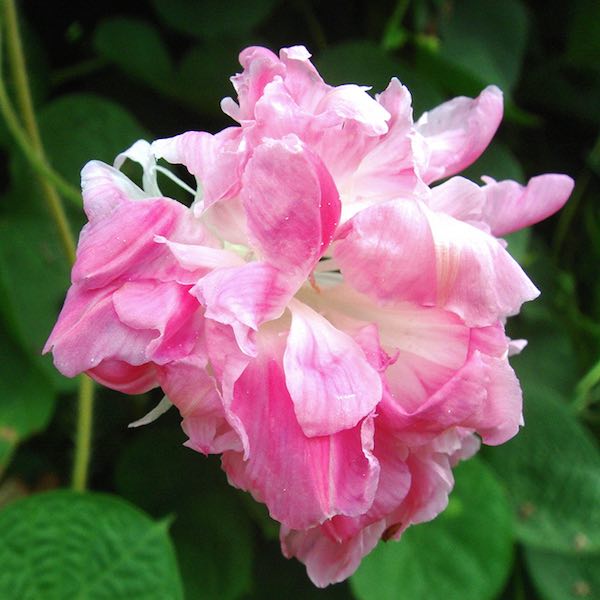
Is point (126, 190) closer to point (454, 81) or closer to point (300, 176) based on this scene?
point (300, 176)

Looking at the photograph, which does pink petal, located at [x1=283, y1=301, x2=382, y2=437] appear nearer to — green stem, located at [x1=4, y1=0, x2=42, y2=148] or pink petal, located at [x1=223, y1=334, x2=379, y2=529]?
pink petal, located at [x1=223, y1=334, x2=379, y2=529]

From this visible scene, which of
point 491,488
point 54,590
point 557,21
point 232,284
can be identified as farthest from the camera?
point 557,21

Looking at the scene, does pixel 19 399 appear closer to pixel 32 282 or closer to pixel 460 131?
pixel 32 282

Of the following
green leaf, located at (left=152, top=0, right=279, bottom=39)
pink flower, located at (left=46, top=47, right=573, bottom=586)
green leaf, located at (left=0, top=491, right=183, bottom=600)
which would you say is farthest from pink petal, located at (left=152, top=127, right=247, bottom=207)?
green leaf, located at (left=152, top=0, right=279, bottom=39)

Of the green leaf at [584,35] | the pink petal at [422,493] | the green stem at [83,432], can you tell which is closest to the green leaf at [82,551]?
the green stem at [83,432]

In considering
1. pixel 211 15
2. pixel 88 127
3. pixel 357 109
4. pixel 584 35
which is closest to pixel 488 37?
pixel 584 35

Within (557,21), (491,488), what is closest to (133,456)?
(491,488)

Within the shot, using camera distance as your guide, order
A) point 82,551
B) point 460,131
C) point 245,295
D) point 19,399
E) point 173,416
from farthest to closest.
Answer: point 173,416
point 19,399
point 82,551
point 460,131
point 245,295
